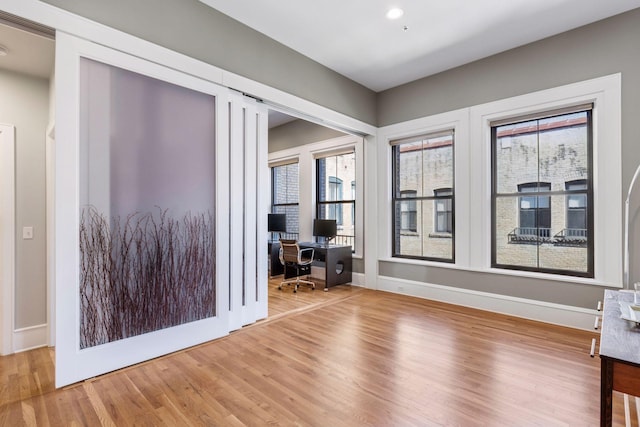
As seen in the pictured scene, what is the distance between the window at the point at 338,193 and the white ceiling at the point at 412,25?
2118 mm

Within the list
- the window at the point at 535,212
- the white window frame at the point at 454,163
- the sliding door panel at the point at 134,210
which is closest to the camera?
the sliding door panel at the point at 134,210

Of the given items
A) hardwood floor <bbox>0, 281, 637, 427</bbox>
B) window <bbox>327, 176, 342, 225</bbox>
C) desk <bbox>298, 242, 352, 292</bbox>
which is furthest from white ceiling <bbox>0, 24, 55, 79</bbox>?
window <bbox>327, 176, 342, 225</bbox>

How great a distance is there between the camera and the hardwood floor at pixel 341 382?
1942mm

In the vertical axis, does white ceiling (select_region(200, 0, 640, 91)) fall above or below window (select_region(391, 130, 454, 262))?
above

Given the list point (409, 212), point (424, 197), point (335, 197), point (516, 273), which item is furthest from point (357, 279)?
point (516, 273)

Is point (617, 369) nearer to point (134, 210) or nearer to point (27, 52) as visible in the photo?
point (134, 210)

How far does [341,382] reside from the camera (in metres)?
2.33

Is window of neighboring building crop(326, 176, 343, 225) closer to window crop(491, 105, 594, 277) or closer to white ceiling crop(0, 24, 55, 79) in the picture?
window crop(491, 105, 594, 277)

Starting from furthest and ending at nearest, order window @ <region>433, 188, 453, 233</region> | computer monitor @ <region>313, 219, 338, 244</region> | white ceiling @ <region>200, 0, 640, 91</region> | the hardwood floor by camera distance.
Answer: computer monitor @ <region>313, 219, 338, 244</region>, window @ <region>433, 188, 453, 233</region>, white ceiling @ <region>200, 0, 640, 91</region>, the hardwood floor

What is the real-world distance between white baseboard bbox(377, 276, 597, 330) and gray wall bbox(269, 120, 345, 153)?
113 inches

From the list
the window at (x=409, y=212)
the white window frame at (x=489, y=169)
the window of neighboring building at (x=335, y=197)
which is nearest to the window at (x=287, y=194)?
the window of neighboring building at (x=335, y=197)

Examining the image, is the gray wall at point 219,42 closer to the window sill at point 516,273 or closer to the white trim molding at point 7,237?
the white trim molding at point 7,237

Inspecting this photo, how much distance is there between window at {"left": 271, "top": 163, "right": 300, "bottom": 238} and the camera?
7.12 m

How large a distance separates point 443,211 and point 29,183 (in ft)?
16.1
